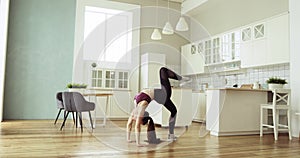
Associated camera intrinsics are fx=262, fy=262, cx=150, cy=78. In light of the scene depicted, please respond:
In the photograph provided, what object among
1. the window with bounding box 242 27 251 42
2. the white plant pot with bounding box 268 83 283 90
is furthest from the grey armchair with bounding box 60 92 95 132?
the window with bounding box 242 27 251 42

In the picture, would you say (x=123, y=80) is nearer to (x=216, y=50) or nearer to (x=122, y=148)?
(x=216, y=50)

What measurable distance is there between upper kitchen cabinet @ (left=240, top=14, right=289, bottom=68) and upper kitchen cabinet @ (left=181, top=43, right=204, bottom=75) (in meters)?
1.35

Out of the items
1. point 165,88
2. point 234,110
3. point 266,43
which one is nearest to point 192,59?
point 266,43

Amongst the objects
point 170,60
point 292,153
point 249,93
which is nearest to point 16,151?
point 292,153

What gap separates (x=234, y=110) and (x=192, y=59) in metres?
2.75

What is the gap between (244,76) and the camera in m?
5.40

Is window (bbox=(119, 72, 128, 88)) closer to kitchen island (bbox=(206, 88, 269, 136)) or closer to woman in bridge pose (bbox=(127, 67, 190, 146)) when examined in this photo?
kitchen island (bbox=(206, 88, 269, 136))

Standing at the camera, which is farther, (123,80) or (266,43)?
(123,80)

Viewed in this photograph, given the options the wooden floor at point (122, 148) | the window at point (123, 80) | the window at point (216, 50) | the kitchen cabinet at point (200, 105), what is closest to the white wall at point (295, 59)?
the wooden floor at point (122, 148)

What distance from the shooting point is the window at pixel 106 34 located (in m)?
6.36

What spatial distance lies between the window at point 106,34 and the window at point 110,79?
12.3 inches

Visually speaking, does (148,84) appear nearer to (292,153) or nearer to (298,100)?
(298,100)

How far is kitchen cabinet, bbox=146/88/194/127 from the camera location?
4691mm

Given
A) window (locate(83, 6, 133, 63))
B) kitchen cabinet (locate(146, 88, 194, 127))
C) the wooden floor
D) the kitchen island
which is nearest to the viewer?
the wooden floor
